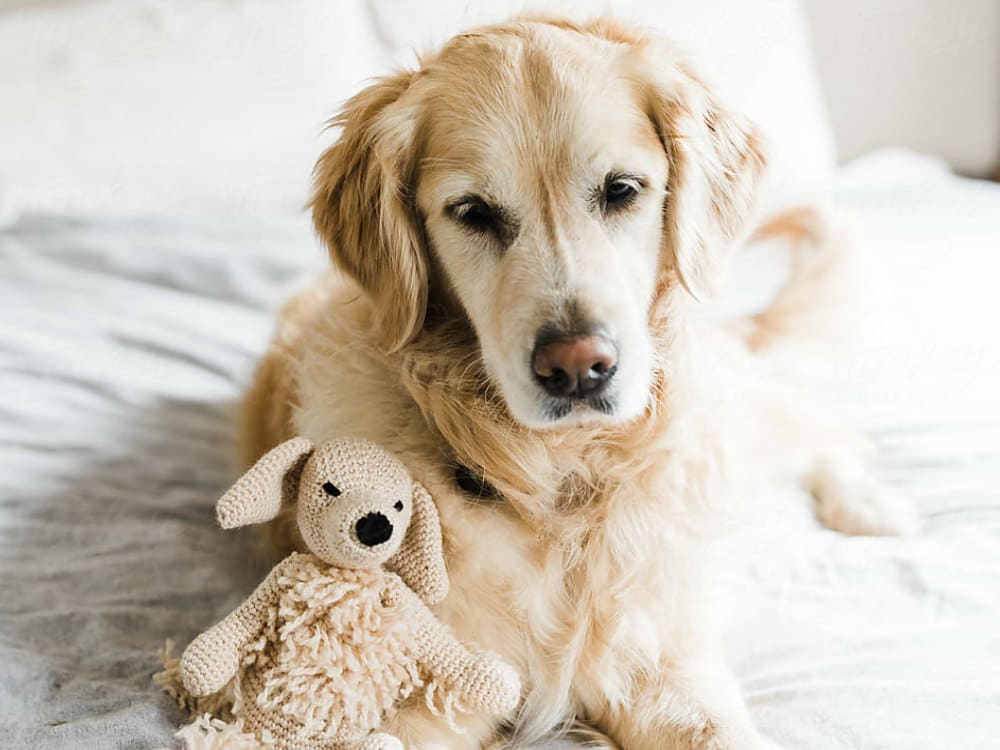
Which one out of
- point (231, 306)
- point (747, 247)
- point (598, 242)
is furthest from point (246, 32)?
point (598, 242)

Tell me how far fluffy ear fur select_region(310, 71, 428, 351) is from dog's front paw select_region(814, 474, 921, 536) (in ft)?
2.85

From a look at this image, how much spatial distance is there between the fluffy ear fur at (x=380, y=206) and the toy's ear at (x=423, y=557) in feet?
0.79

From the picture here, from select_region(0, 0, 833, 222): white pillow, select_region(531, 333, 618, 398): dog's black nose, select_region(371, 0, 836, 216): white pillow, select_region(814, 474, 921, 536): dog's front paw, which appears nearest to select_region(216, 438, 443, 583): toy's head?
select_region(531, 333, 618, 398): dog's black nose

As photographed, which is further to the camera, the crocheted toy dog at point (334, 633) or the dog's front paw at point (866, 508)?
the dog's front paw at point (866, 508)

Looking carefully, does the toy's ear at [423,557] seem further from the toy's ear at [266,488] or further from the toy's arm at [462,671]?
the toy's ear at [266,488]

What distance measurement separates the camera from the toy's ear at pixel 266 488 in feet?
3.24

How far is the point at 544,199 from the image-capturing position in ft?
3.69

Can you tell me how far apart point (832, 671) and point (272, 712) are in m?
0.73

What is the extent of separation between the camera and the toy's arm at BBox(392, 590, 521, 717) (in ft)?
3.41

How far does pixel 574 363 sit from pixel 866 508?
2.64ft

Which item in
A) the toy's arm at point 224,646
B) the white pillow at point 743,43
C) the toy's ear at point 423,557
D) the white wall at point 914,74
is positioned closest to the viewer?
the toy's arm at point 224,646

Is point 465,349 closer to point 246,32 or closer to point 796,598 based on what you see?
point 796,598

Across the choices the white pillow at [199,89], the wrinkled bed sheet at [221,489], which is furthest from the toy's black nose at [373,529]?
the white pillow at [199,89]

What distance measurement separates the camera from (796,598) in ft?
4.57
